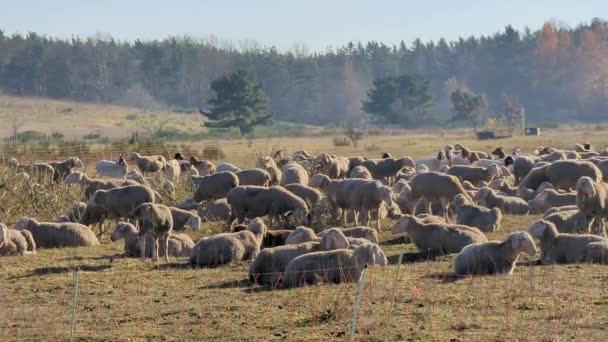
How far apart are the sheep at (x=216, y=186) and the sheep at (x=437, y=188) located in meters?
3.99

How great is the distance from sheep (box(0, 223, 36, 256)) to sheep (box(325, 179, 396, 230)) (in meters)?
5.99

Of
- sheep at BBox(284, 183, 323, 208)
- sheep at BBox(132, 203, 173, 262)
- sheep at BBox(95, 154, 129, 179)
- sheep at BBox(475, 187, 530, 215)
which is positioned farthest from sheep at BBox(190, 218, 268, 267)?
sheep at BBox(95, 154, 129, 179)

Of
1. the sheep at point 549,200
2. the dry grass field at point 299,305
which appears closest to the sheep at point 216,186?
the sheep at point 549,200

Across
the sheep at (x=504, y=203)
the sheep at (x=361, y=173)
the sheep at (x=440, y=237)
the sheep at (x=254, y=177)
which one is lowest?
the sheep at (x=504, y=203)

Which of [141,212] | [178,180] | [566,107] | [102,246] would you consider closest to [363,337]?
[141,212]

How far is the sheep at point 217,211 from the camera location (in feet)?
73.6

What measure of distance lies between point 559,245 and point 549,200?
24.6 feet

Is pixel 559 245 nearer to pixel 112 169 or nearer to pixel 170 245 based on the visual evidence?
pixel 170 245

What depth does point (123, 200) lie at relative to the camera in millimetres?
21219

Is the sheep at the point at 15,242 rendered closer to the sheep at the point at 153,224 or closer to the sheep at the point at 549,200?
the sheep at the point at 153,224

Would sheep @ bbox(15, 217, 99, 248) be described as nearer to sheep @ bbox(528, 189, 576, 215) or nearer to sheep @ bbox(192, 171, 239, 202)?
sheep @ bbox(192, 171, 239, 202)

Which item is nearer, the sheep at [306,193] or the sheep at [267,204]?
the sheep at [267,204]

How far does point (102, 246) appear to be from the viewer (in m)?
19.9

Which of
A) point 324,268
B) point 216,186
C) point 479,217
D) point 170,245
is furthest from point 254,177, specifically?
point 324,268
